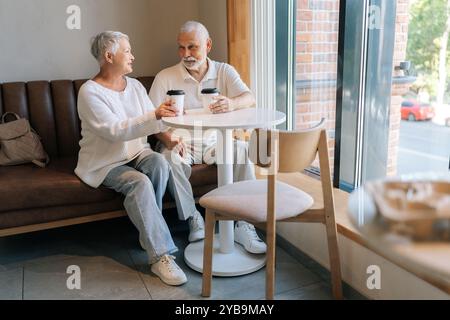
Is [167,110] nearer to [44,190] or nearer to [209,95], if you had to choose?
[209,95]

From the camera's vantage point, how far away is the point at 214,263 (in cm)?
207

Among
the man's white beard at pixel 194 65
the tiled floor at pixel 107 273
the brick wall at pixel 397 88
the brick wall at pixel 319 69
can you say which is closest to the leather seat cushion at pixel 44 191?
the tiled floor at pixel 107 273

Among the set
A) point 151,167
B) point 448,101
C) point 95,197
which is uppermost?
point 448,101

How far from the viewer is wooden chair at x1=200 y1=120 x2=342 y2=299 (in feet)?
4.91

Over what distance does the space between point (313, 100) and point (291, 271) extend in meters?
1.01

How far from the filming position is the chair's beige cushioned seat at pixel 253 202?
1.63m

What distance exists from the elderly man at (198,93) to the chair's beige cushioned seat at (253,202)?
455 millimetres

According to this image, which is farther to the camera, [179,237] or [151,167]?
[179,237]

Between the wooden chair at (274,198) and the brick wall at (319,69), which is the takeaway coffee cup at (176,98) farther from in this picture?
the brick wall at (319,69)

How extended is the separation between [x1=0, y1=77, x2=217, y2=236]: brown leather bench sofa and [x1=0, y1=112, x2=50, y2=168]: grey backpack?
5 cm
